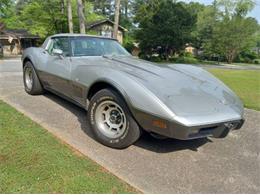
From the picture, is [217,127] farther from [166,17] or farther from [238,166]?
[166,17]

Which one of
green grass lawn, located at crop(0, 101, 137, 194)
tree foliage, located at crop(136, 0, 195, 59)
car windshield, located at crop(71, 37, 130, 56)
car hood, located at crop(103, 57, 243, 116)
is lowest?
green grass lawn, located at crop(0, 101, 137, 194)

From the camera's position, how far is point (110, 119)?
347 cm

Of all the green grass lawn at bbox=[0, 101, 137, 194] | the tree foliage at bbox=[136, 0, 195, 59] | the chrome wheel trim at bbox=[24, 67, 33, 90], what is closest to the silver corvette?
the green grass lawn at bbox=[0, 101, 137, 194]

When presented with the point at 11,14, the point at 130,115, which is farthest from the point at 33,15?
the point at 130,115

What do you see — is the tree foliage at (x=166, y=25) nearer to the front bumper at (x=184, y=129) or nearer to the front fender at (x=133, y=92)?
the front fender at (x=133, y=92)

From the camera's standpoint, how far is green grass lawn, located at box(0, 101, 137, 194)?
2447 millimetres

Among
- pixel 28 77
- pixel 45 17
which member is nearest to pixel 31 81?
pixel 28 77

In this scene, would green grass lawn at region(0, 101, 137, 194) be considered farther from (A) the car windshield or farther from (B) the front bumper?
(A) the car windshield

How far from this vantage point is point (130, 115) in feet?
10.2

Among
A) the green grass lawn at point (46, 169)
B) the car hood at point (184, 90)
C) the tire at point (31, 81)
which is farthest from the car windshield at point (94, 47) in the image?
the green grass lawn at point (46, 169)

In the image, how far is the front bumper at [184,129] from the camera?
2738 mm

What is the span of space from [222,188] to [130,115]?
4.17ft

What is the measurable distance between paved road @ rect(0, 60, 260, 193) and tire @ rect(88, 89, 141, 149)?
0.46ft

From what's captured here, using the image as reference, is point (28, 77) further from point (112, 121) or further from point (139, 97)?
point (139, 97)
